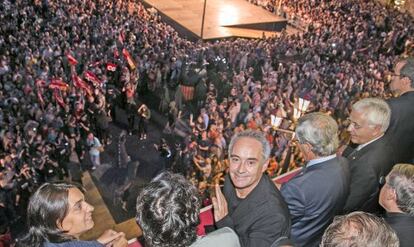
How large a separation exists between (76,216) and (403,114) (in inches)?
127

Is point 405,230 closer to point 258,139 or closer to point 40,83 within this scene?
point 258,139

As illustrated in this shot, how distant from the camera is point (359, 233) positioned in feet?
7.77

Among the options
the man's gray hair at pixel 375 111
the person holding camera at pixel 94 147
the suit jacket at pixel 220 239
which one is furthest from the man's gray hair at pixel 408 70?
the person holding camera at pixel 94 147

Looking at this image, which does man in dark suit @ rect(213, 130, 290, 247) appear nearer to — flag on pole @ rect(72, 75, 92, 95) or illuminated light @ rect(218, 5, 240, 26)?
flag on pole @ rect(72, 75, 92, 95)

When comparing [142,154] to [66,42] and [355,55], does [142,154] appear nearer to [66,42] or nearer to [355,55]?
[66,42]

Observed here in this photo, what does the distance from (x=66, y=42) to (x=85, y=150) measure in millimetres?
5073

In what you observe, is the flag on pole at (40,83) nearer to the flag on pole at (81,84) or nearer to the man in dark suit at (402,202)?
the flag on pole at (81,84)

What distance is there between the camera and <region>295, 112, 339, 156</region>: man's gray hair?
3.33 m

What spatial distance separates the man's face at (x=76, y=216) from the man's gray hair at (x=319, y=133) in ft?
5.19

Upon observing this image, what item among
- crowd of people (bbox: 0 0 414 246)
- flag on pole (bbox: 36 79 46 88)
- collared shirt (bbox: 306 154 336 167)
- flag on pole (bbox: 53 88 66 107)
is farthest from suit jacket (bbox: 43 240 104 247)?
flag on pole (bbox: 36 79 46 88)

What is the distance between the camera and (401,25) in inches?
864

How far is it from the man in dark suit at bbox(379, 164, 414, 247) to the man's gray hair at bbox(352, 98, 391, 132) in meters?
0.68

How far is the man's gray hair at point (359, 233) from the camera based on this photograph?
2354 mm

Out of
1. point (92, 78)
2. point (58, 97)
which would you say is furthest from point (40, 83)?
point (92, 78)
